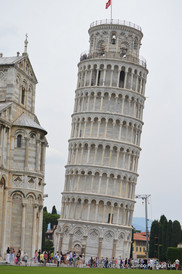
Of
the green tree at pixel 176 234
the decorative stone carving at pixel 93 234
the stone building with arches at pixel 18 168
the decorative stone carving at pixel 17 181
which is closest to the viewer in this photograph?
the stone building with arches at pixel 18 168

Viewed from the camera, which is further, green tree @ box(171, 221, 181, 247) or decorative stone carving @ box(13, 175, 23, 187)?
green tree @ box(171, 221, 181, 247)

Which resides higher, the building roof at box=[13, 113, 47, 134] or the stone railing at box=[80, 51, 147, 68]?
the stone railing at box=[80, 51, 147, 68]

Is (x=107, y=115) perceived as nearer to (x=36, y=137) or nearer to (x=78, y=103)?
(x=78, y=103)

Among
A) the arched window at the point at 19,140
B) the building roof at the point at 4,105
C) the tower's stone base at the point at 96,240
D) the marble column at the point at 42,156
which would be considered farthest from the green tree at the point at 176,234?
the building roof at the point at 4,105

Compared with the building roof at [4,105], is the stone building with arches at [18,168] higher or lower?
lower

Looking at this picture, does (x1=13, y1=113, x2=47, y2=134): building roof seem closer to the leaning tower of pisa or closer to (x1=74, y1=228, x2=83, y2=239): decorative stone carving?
the leaning tower of pisa

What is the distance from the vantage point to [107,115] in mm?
82312

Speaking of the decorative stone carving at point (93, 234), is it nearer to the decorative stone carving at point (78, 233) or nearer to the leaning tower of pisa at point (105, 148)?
the leaning tower of pisa at point (105, 148)

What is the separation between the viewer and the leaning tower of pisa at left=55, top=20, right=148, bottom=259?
80.8 meters

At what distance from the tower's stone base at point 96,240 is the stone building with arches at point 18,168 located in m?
27.6

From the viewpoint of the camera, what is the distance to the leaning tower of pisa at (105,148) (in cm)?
8081

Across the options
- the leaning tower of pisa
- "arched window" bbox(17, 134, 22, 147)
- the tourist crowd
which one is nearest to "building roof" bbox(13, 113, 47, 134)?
"arched window" bbox(17, 134, 22, 147)

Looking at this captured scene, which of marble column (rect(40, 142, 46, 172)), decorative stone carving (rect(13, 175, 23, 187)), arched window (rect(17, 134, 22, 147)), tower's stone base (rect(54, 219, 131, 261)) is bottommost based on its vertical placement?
tower's stone base (rect(54, 219, 131, 261))

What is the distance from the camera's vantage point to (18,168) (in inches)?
2019
